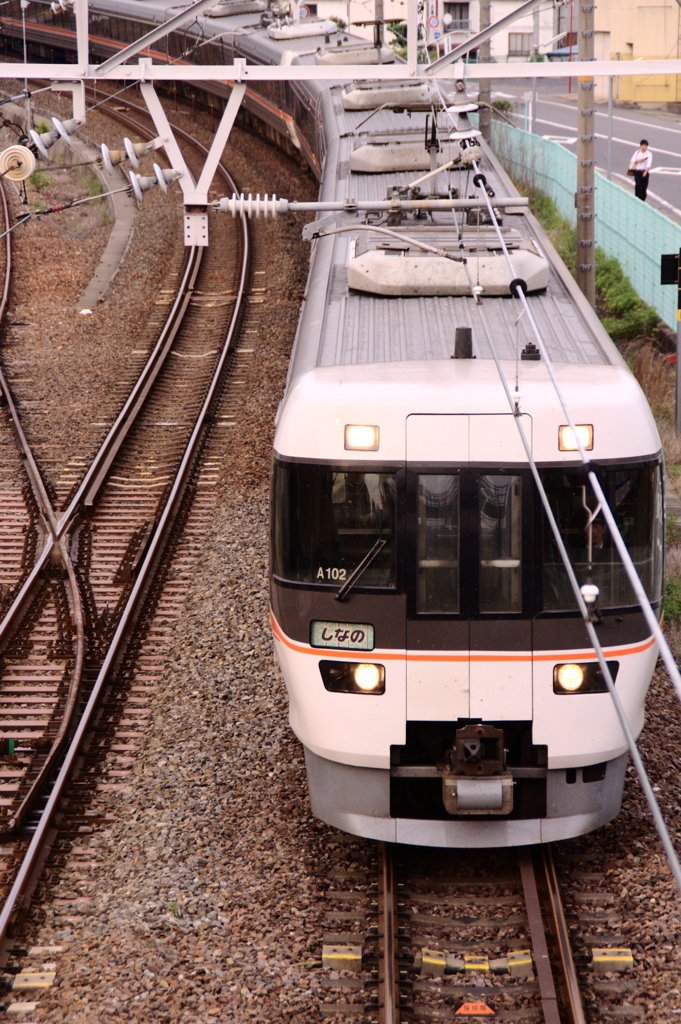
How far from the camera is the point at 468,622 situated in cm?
678

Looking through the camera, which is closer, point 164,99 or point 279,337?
point 279,337

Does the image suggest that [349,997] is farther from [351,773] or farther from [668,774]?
[668,774]

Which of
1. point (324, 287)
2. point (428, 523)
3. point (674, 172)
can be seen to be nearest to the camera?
point (428, 523)

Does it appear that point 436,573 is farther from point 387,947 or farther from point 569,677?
point 387,947

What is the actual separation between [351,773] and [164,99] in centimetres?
3109

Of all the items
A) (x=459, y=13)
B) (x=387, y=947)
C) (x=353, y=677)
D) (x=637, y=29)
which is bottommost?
(x=387, y=947)

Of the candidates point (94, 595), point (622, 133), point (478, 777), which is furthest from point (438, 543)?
point (622, 133)

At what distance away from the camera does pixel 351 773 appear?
711cm

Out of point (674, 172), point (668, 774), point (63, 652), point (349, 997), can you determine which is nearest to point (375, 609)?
point (349, 997)

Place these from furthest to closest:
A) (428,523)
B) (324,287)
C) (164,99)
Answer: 1. (164,99)
2. (324,287)
3. (428,523)

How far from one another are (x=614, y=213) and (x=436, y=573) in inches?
595

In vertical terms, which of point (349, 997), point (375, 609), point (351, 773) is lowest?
point (349, 997)

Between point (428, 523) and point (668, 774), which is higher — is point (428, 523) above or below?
above

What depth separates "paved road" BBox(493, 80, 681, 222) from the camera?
2591 centimetres
